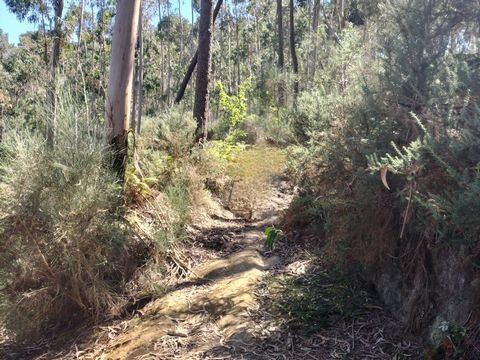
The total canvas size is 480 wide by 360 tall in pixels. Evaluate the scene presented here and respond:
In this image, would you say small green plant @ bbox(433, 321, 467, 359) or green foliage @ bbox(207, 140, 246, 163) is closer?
small green plant @ bbox(433, 321, 467, 359)

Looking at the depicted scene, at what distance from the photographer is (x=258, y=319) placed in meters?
3.85

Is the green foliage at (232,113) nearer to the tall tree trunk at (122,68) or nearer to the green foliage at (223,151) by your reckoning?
the green foliage at (223,151)

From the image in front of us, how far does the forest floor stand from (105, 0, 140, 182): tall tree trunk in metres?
1.92

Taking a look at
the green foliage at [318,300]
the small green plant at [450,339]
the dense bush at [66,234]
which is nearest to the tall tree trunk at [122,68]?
the dense bush at [66,234]

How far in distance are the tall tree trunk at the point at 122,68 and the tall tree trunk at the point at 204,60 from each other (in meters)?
3.88

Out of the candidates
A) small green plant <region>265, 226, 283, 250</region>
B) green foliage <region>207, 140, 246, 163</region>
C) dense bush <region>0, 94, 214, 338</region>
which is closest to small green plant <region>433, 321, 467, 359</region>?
small green plant <region>265, 226, 283, 250</region>

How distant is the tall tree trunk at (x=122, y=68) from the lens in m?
5.65

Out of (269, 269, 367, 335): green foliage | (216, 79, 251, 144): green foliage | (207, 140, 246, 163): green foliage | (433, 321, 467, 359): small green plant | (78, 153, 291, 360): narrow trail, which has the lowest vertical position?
(78, 153, 291, 360): narrow trail

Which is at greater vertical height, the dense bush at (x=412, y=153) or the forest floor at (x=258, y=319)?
the dense bush at (x=412, y=153)

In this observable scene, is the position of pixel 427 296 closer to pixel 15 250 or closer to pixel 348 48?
pixel 15 250

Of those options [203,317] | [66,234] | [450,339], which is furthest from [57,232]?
[450,339]

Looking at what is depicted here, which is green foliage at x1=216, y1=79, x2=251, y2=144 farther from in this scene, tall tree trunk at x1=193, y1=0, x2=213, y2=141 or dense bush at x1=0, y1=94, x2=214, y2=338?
dense bush at x1=0, y1=94, x2=214, y2=338

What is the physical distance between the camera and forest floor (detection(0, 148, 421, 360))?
11.1 ft

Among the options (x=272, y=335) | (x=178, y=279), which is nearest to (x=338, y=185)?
(x=272, y=335)
